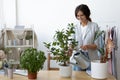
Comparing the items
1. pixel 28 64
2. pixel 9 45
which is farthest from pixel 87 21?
pixel 9 45

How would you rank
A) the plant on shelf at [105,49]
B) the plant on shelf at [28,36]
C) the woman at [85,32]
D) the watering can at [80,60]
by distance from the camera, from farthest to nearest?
the plant on shelf at [28,36] < the woman at [85,32] < the watering can at [80,60] < the plant on shelf at [105,49]

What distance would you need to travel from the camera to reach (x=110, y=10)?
3.56 m

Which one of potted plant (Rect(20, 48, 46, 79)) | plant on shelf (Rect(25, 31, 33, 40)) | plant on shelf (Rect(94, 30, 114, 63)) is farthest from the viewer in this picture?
plant on shelf (Rect(25, 31, 33, 40))

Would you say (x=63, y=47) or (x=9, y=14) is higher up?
(x=9, y=14)

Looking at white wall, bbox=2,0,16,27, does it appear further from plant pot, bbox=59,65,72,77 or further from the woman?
plant pot, bbox=59,65,72,77

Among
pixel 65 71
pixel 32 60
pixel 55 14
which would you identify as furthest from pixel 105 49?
pixel 55 14

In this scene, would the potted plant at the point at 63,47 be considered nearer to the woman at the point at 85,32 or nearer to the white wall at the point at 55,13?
the woman at the point at 85,32

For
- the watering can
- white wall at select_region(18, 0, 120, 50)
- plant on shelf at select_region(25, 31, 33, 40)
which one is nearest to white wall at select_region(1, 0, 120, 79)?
white wall at select_region(18, 0, 120, 50)

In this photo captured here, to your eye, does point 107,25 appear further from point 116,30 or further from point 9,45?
point 9,45

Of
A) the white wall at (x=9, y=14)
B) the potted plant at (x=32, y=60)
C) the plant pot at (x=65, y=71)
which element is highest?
the white wall at (x=9, y=14)

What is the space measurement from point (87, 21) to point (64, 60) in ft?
3.06

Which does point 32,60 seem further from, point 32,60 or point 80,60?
point 80,60

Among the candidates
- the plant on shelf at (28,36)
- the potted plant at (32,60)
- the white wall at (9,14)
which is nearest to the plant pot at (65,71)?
the potted plant at (32,60)

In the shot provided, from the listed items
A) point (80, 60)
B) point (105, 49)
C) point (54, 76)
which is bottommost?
point (54, 76)
